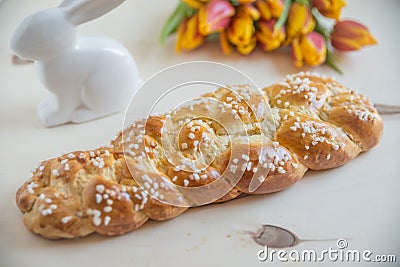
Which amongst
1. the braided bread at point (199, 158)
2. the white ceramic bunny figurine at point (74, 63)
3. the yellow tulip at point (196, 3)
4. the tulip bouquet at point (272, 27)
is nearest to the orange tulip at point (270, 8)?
the tulip bouquet at point (272, 27)

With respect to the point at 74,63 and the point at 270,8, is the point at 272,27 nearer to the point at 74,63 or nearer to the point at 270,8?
the point at 270,8

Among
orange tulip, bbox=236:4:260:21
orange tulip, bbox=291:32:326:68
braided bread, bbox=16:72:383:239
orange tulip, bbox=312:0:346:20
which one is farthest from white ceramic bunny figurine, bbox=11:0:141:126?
orange tulip, bbox=312:0:346:20

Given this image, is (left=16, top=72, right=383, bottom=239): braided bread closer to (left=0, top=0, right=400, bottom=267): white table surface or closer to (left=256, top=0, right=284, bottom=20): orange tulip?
(left=0, top=0, right=400, bottom=267): white table surface

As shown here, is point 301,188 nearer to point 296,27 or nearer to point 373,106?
point 373,106

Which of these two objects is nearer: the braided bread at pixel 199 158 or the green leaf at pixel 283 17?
the braided bread at pixel 199 158

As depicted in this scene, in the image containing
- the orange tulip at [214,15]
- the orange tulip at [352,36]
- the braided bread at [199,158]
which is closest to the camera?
the braided bread at [199,158]

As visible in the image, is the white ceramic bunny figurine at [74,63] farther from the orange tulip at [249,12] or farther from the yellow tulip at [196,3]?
the orange tulip at [249,12]

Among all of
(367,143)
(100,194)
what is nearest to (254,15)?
(367,143)

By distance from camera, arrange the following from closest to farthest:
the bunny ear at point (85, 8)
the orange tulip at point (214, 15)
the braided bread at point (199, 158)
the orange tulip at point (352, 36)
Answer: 1. the braided bread at point (199, 158)
2. the bunny ear at point (85, 8)
3. the orange tulip at point (214, 15)
4. the orange tulip at point (352, 36)

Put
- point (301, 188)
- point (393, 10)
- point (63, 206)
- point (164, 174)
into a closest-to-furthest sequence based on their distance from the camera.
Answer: point (63, 206)
point (164, 174)
point (301, 188)
point (393, 10)
